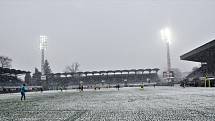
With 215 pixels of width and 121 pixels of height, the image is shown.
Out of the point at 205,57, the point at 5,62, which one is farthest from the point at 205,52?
the point at 5,62

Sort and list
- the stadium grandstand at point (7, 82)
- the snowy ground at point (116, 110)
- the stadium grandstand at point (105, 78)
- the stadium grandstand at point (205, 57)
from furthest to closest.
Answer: the stadium grandstand at point (105, 78) < the stadium grandstand at point (7, 82) < the stadium grandstand at point (205, 57) < the snowy ground at point (116, 110)

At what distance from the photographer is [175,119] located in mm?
7375

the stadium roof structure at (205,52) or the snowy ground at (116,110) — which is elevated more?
the stadium roof structure at (205,52)

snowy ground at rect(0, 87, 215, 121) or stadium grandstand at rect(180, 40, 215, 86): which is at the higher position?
stadium grandstand at rect(180, 40, 215, 86)

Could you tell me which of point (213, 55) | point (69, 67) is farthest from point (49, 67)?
point (213, 55)

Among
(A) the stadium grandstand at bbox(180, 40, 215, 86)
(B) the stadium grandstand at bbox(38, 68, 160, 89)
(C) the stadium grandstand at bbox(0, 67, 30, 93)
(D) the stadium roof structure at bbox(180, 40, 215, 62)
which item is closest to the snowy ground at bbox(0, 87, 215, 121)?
(A) the stadium grandstand at bbox(180, 40, 215, 86)

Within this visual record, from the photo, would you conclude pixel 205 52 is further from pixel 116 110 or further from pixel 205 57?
pixel 116 110

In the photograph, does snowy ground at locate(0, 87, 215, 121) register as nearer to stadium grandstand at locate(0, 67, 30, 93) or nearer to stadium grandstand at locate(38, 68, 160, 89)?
stadium grandstand at locate(0, 67, 30, 93)

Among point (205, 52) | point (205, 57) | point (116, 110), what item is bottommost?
point (116, 110)

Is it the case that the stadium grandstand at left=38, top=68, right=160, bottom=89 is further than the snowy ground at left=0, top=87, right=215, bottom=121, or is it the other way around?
the stadium grandstand at left=38, top=68, right=160, bottom=89

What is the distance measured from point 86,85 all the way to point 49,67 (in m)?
41.1

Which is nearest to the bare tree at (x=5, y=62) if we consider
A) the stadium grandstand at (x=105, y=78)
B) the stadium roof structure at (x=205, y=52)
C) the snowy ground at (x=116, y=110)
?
the stadium grandstand at (x=105, y=78)

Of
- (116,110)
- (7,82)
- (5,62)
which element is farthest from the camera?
(5,62)

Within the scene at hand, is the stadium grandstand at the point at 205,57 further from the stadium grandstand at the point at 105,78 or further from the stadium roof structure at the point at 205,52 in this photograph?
the stadium grandstand at the point at 105,78
